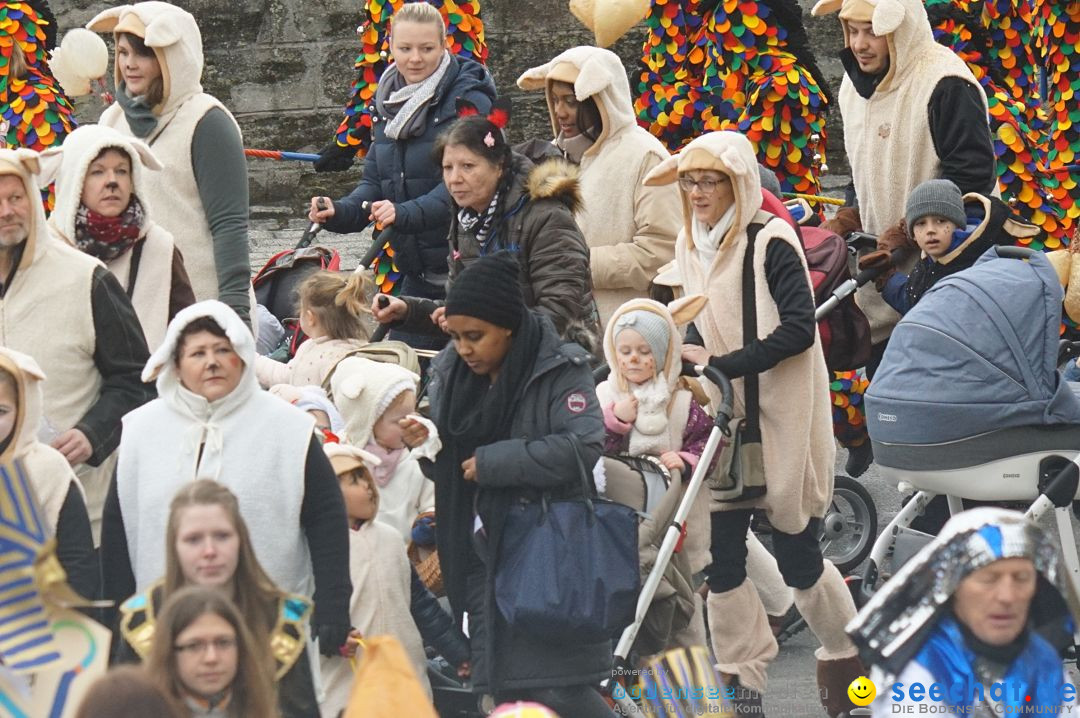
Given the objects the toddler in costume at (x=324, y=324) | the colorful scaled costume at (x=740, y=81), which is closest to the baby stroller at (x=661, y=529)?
the toddler in costume at (x=324, y=324)

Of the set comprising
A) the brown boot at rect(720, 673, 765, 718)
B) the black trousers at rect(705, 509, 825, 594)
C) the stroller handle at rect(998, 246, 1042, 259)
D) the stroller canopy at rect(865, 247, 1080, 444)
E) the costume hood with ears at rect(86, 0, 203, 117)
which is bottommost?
the brown boot at rect(720, 673, 765, 718)

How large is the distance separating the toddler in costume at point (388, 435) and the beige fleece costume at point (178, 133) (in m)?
0.63

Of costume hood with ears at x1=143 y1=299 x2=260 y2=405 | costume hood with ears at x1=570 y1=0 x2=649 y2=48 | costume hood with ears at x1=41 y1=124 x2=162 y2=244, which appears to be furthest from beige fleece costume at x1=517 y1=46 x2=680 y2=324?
costume hood with ears at x1=143 y1=299 x2=260 y2=405

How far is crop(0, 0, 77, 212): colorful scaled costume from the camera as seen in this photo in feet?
→ 35.3

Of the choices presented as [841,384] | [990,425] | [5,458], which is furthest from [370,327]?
[5,458]

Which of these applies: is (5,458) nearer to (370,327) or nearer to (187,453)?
(187,453)

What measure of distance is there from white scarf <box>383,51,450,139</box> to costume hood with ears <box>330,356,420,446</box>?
1251 millimetres

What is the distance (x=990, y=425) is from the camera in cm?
702

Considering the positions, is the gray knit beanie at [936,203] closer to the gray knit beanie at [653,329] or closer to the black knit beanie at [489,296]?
the gray knit beanie at [653,329]

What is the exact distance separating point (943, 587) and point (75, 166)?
10.1 feet

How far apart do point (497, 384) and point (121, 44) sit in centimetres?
Answer: 207

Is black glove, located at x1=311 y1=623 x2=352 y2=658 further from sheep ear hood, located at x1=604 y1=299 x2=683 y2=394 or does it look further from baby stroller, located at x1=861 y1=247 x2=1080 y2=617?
baby stroller, located at x1=861 y1=247 x2=1080 y2=617

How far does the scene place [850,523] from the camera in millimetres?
8422

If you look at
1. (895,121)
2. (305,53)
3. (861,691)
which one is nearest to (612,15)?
(895,121)
